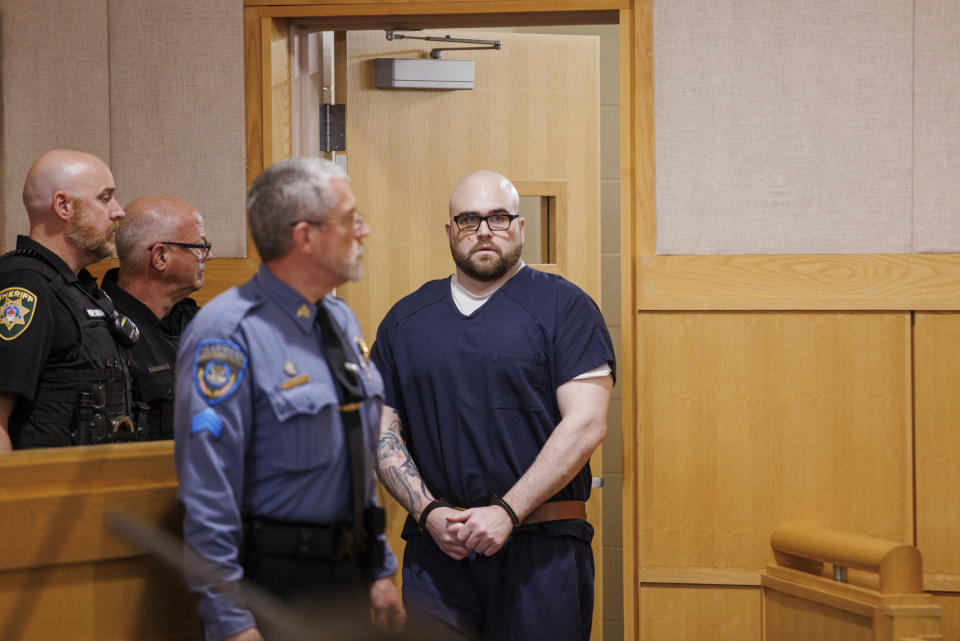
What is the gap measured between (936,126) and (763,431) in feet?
3.20

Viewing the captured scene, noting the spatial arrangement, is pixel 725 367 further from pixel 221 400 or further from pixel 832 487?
pixel 221 400

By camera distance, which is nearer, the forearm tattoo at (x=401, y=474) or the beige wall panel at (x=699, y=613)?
the forearm tattoo at (x=401, y=474)

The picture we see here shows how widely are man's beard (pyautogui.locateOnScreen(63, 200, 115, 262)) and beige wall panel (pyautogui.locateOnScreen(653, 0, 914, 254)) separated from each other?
1502mm

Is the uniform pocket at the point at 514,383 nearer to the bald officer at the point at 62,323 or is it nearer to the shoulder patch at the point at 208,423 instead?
the bald officer at the point at 62,323

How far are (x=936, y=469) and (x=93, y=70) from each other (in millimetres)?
2689

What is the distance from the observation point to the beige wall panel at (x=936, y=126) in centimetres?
287

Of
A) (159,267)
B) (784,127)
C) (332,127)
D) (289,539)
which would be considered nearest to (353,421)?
(289,539)

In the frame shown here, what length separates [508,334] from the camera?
249cm

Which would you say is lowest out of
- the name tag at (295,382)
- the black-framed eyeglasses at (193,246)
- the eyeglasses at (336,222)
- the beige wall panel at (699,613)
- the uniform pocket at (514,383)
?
the beige wall panel at (699,613)

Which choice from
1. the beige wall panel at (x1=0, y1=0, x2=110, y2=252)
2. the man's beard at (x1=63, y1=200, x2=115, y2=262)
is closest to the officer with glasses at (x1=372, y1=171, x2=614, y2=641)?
the man's beard at (x1=63, y1=200, x2=115, y2=262)

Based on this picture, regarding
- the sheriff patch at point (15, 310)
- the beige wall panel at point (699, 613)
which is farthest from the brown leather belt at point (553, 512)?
the sheriff patch at point (15, 310)

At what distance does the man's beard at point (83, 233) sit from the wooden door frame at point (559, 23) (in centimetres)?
78

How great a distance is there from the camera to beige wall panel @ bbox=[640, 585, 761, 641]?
9.48 ft

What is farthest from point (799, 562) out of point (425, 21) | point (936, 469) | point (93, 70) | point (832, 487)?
point (93, 70)
